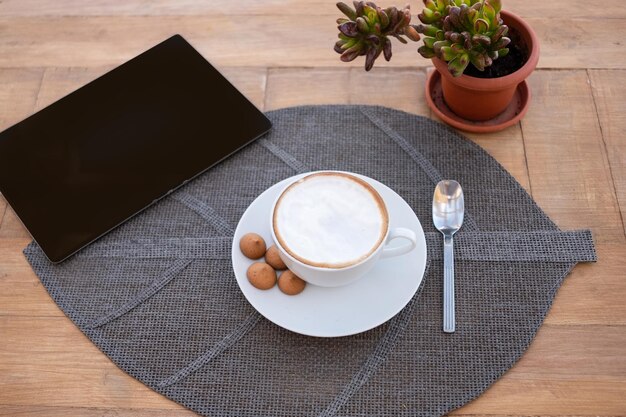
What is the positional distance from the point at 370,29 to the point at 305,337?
1.40 ft

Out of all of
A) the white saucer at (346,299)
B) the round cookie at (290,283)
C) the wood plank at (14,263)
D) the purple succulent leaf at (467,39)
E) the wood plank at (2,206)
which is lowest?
the wood plank at (14,263)

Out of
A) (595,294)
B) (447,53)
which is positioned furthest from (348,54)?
(595,294)

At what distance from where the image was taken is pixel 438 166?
1.05 meters

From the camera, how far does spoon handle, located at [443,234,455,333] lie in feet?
2.96

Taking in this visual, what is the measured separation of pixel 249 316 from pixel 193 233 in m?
0.16

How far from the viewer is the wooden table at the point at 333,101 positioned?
0.88 metres

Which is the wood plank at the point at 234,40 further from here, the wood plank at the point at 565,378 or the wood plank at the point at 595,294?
the wood plank at the point at 565,378

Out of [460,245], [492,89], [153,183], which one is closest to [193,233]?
[153,183]

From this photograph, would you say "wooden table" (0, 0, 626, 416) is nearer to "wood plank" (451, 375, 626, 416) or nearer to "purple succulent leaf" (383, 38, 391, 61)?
"wood plank" (451, 375, 626, 416)

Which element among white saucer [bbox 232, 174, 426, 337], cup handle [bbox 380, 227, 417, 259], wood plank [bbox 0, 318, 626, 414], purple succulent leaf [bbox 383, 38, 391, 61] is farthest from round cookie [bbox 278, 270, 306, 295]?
purple succulent leaf [bbox 383, 38, 391, 61]

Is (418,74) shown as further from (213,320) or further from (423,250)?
(213,320)

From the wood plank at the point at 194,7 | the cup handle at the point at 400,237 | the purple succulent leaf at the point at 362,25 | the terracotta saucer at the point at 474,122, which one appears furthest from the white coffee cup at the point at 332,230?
the wood plank at the point at 194,7

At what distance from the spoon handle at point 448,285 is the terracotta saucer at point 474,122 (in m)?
0.23

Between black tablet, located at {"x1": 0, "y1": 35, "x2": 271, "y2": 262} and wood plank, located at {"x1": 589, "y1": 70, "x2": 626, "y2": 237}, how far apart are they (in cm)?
56
